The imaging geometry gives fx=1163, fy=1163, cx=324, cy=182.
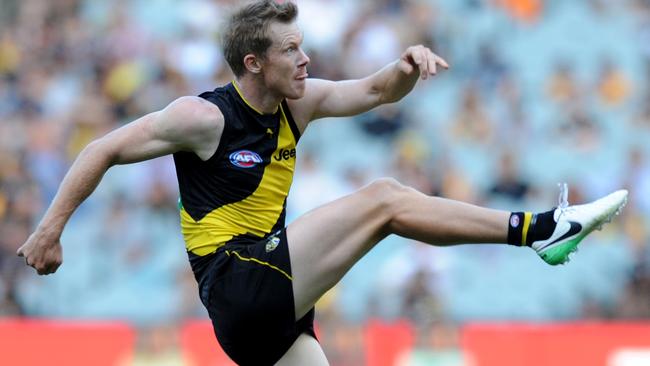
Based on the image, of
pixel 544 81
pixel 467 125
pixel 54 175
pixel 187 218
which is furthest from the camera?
pixel 544 81

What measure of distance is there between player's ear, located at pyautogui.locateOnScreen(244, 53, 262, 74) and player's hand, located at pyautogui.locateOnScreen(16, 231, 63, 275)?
139 centimetres

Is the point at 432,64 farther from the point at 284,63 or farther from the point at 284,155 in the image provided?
the point at 284,155

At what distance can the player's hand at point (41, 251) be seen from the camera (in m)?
6.02

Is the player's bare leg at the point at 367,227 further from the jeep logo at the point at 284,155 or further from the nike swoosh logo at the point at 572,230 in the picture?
the jeep logo at the point at 284,155

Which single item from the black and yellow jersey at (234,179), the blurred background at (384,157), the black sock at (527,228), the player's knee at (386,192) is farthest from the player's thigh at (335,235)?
the blurred background at (384,157)

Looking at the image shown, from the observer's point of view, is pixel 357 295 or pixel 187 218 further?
pixel 357 295

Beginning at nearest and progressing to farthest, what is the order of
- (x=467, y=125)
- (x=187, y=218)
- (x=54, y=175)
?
(x=187, y=218)
(x=54, y=175)
(x=467, y=125)

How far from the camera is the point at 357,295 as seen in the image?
485 inches

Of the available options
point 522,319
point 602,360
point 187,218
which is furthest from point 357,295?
point 187,218

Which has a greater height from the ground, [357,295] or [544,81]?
[544,81]

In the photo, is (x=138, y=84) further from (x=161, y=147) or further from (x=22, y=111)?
(x=161, y=147)

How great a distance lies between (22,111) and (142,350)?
14.6ft

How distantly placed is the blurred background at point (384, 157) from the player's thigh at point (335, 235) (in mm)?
4806

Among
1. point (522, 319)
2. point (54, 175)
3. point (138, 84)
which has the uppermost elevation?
point (138, 84)
